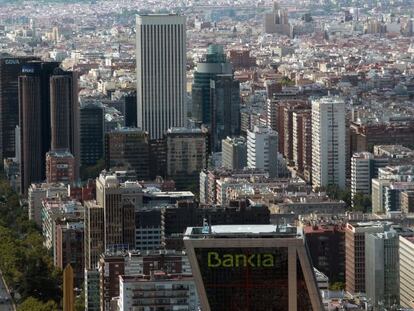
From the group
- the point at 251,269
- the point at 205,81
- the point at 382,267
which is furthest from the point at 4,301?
the point at 205,81

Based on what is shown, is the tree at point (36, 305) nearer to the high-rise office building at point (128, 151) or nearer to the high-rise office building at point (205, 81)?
the high-rise office building at point (128, 151)

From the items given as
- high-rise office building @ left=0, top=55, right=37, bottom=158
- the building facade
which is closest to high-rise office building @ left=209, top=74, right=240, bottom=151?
high-rise office building @ left=0, top=55, right=37, bottom=158

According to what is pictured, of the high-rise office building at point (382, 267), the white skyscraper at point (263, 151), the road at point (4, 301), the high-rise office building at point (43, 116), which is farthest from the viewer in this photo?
the high-rise office building at point (43, 116)

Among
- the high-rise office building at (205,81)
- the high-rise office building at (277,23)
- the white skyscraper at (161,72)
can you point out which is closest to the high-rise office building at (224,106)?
the high-rise office building at (205,81)

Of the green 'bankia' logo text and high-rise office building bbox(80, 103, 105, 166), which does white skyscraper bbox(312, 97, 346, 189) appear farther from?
the green 'bankia' logo text

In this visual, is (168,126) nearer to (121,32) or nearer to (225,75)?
(225,75)

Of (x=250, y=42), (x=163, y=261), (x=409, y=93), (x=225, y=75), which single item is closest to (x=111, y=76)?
(x=409, y=93)
